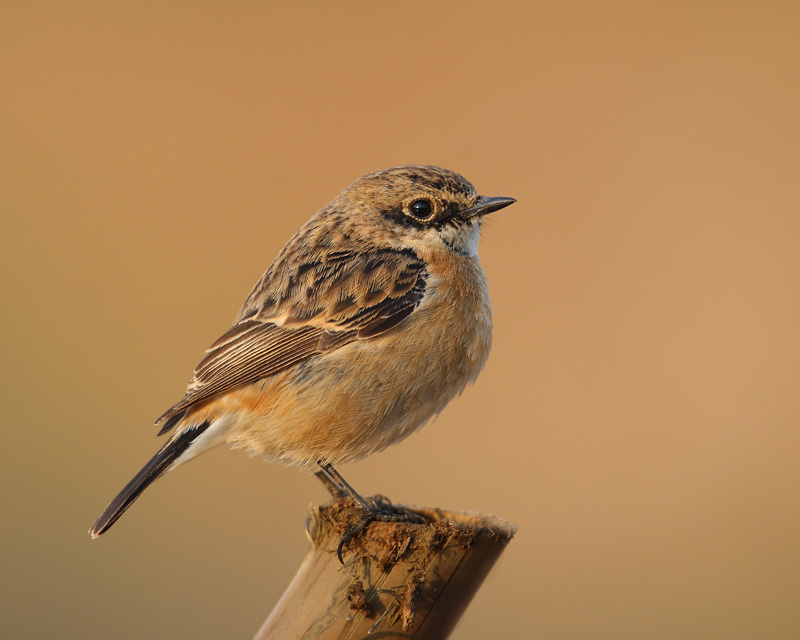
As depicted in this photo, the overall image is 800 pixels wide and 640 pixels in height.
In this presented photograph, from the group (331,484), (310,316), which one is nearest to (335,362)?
(310,316)

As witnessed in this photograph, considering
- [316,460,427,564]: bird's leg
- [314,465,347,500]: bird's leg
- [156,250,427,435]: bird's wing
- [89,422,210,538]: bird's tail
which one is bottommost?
[89,422,210,538]: bird's tail

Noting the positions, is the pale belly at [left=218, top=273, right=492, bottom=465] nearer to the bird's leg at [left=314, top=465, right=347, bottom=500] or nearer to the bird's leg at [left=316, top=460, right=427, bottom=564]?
the bird's leg at [left=316, top=460, right=427, bottom=564]

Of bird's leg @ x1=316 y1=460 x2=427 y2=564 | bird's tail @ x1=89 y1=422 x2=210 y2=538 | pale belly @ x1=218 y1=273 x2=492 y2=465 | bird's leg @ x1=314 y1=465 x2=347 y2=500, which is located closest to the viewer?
bird's leg @ x1=316 y1=460 x2=427 y2=564

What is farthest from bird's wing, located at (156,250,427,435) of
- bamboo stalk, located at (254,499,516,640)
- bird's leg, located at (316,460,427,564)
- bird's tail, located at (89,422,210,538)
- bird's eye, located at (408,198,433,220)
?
bamboo stalk, located at (254,499,516,640)

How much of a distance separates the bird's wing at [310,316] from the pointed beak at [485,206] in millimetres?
454

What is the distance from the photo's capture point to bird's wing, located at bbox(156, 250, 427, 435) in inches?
159

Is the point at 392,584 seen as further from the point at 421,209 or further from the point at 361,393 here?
the point at 421,209

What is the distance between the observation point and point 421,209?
183 inches

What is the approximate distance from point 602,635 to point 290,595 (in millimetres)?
5616

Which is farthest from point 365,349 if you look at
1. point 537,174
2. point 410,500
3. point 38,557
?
point 537,174

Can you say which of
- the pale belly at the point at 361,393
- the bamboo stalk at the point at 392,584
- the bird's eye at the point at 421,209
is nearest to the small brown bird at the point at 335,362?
the pale belly at the point at 361,393

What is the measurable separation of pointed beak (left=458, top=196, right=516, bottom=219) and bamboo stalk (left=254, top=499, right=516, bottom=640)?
2059 mm

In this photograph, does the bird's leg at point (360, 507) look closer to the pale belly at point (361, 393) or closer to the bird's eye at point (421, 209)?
the pale belly at point (361, 393)

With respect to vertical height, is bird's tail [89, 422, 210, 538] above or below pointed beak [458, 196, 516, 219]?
below
